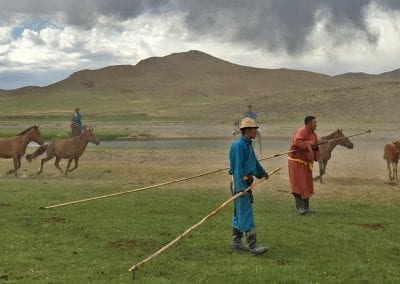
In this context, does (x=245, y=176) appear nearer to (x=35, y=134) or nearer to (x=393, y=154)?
→ (x=393, y=154)

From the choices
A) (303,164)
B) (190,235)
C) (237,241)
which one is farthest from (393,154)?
(237,241)

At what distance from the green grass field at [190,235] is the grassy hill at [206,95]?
145ft

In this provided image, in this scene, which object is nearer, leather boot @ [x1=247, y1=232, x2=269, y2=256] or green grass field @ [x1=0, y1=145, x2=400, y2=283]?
green grass field @ [x1=0, y1=145, x2=400, y2=283]

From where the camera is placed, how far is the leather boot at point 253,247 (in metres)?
9.49

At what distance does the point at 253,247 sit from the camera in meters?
9.60

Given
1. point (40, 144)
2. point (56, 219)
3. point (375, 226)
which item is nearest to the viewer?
Result: point (375, 226)

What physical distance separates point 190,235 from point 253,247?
1669 mm

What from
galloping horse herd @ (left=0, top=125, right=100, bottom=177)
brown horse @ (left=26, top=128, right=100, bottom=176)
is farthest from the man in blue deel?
brown horse @ (left=26, top=128, right=100, bottom=176)

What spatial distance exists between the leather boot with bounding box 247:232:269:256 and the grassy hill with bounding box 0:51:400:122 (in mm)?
50208

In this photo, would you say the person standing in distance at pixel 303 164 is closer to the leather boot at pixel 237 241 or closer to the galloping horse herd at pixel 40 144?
the leather boot at pixel 237 241

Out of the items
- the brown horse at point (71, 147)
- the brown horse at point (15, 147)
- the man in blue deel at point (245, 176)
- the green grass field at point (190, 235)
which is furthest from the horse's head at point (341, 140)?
the brown horse at point (15, 147)

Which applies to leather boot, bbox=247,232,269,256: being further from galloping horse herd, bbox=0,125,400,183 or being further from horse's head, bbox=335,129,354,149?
horse's head, bbox=335,129,354,149

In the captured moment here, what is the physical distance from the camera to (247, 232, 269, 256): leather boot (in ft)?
31.1

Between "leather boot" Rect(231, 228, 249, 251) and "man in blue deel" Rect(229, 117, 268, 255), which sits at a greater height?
"man in blue deel" Rect(229, 117, 268, 255)
